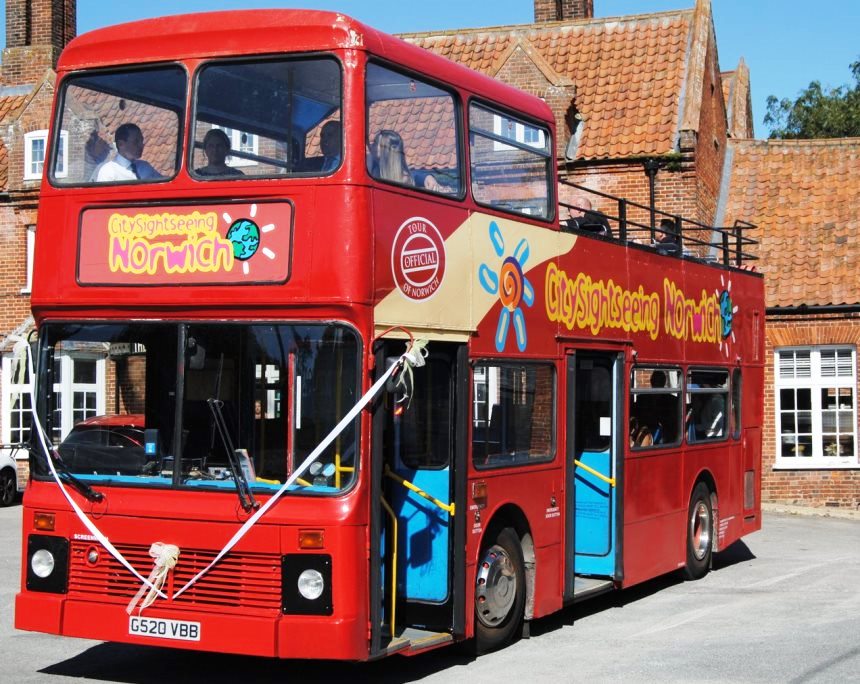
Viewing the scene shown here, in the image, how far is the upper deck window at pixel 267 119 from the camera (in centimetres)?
878

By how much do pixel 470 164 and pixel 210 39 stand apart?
2.08m

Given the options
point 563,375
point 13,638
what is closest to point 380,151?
point 563,375

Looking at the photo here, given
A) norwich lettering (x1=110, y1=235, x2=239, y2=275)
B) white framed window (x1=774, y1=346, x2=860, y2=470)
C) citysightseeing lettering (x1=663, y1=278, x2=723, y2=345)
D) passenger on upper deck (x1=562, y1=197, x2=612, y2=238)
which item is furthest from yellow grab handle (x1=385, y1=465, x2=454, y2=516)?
white framed window (x1=774, y1=346, x2=860, y2=470)

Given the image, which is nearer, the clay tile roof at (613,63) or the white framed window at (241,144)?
the white framed window at (241,144)

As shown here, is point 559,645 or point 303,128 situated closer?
point 303,128

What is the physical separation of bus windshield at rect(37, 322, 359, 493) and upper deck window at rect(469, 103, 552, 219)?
7.27 feet

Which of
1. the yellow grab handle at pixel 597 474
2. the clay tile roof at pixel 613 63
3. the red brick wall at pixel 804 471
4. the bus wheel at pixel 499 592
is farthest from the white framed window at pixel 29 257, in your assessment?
the bus wheel at pixel 499 592

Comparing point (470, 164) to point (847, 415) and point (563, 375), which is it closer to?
point (563, 375)

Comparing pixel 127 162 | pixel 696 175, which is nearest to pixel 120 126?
pixel 127 162

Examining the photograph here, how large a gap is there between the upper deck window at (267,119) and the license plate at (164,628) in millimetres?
2801

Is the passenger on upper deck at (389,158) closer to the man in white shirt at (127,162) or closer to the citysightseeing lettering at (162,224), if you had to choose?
the citysightseeing lettering at (162,224)

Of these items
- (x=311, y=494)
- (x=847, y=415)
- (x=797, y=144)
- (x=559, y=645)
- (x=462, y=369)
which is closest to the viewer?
(x=311, y=494)

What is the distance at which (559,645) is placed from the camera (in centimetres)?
1081

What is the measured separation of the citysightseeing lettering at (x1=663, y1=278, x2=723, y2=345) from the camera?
14.1 meters
